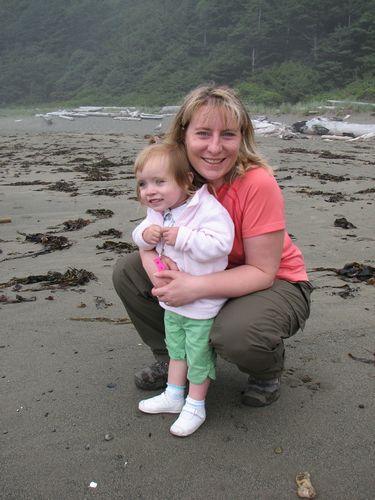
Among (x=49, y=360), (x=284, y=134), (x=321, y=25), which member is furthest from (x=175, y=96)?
(x=49, y=360)

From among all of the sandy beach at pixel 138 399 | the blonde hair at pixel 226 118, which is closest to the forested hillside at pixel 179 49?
the sandy beach at pixel 138 399

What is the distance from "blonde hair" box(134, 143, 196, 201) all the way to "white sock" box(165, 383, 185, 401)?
2.74 feet

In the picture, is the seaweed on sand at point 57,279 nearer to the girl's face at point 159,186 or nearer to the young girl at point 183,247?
→ the young girl at point 183,247

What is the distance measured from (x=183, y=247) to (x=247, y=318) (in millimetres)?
381

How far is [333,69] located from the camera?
117ft

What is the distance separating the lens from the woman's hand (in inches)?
78.6

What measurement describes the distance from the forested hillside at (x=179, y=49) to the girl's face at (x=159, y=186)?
85.3 feet

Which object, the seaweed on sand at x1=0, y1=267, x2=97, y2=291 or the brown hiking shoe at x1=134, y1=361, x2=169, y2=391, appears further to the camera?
the seaweed on sand at x1=0, y1=267, x2=97, y2=291

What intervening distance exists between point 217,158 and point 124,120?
28.5 metres

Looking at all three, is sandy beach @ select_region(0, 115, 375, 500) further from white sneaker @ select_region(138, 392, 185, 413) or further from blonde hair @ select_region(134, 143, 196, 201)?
blonde hair @ select_region(134, 143, 196, 201)

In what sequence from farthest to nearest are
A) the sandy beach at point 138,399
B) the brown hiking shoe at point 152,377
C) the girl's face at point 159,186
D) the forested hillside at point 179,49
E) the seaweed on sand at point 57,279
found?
the forested hillside at point 179,49 → the seaweed on sand at point 57,279 → the brown hiking shoe at point 152,377 → the girl's face at point 159,186 → the sandy beach at point 138,399

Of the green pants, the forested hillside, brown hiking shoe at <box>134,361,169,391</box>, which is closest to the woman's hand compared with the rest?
the green pants

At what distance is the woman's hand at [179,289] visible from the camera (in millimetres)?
1997

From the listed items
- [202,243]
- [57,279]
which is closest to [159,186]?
[202,243]
